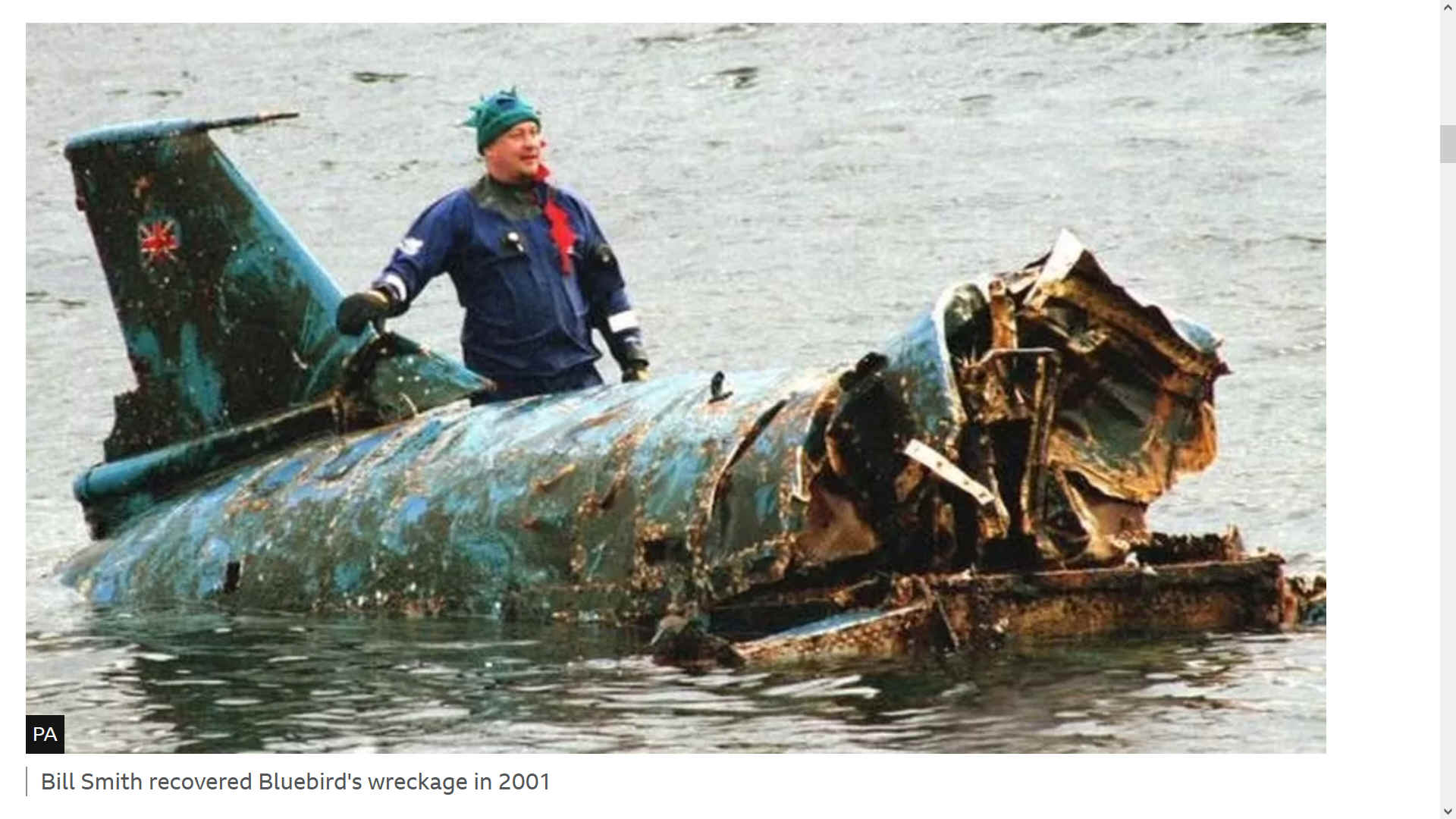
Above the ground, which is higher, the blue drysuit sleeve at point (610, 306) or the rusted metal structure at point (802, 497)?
the blue drysuit sleeve at point (610, 306)

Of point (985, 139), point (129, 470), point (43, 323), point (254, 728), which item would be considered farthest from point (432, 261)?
point (985, 139)

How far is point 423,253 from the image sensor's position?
14312mm

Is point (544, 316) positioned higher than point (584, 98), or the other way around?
point (584, 98)

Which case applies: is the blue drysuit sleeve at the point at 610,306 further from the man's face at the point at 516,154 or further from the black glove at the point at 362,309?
the black glove at the point at 362,309

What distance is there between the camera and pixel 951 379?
12367 millimetres

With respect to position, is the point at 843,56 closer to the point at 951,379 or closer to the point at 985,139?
the point at 985,139

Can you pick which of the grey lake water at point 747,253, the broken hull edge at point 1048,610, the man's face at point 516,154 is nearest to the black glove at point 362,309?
the man's face at point 516,154

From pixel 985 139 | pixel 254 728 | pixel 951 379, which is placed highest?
pixel 985 139

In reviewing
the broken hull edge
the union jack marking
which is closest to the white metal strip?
the broken hull edge

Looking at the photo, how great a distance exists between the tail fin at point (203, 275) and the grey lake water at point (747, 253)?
3.42ft

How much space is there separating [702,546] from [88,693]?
87.1 inches

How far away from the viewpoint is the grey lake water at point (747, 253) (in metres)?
12.1

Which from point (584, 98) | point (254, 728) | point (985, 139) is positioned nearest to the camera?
point (254, 728)

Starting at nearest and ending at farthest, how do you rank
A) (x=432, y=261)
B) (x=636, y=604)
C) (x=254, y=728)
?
(x=254, y=728)
(x=636, y=604)
(x=432, y=261)
